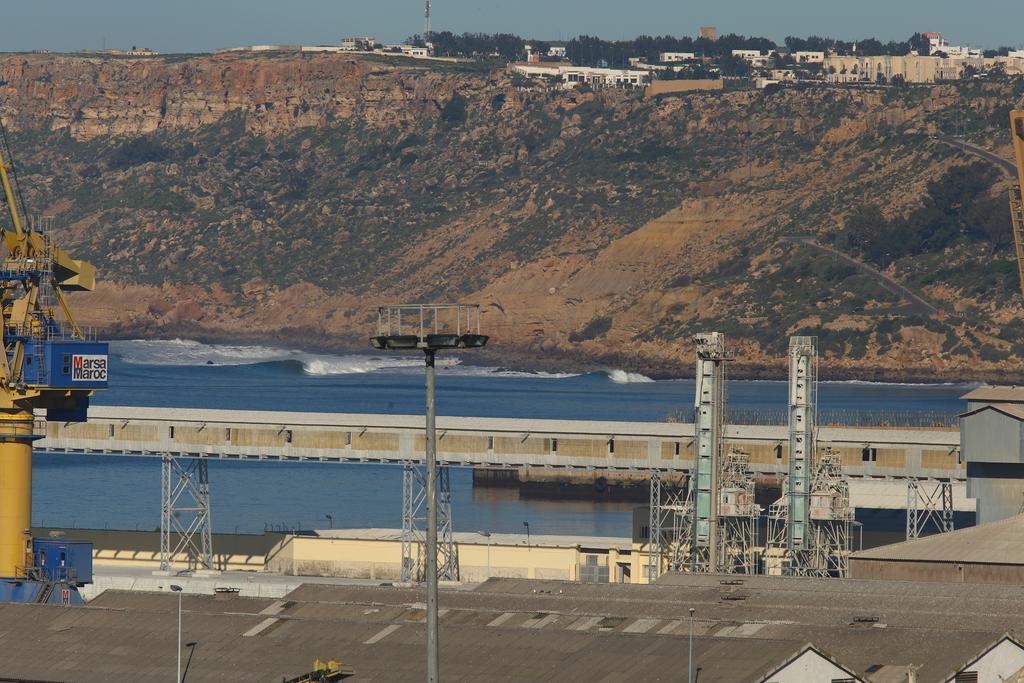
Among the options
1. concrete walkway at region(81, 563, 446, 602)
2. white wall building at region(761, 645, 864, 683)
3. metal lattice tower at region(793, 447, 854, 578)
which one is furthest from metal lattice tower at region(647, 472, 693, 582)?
white wall building at region(761, 645, 864, 683)

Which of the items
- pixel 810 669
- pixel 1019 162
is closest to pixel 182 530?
pixel 1019 162

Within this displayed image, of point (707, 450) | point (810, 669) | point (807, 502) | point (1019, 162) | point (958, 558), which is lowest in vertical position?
point (810, 669)

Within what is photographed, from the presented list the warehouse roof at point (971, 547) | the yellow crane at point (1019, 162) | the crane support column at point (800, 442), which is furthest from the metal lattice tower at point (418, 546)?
the yellow crane at point (1019, 162)

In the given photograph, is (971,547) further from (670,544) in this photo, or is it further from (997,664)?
(997,664)

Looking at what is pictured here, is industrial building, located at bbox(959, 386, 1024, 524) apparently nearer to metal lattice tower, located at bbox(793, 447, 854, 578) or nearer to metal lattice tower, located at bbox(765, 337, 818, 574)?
metal lattice tower, located at bbox(793, 447, 854, 578)

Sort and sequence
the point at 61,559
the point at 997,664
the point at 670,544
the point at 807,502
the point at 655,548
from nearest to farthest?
the point at 997,664, the point at 61,559, the point at 807,502, the point at 670,544, the point at 655,548

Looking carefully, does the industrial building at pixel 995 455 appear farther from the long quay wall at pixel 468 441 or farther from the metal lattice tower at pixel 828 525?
the long quay wall at pixel 468 441
